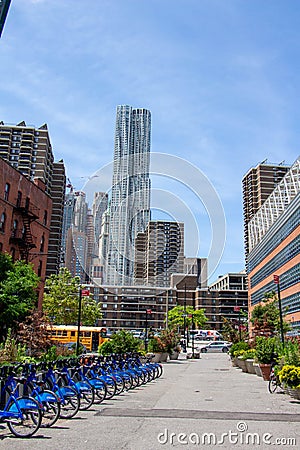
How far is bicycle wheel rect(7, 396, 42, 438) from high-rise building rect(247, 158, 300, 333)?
40284 mm

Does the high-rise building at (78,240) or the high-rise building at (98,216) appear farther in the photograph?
the high-rise building at (78,240)

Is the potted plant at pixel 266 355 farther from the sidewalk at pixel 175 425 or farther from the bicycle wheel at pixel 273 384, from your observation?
the sidewalk at pixel 175 425

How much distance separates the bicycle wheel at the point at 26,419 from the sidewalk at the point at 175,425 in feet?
0.61

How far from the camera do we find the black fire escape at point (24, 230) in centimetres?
3788

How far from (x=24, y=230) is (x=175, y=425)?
3242 centimetres

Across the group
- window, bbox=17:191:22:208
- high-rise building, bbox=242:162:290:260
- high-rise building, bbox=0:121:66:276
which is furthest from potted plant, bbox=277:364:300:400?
high-rise building, bbox=242:162:290:260

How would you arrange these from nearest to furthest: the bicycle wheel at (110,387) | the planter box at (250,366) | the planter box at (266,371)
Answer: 1. the bicycle wheel at (110,387)
2. the planter box at (266,371)
3. the planter box at (250,366)

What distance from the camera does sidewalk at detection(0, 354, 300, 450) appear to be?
7766mm

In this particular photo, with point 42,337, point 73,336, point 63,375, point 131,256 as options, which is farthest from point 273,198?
point 63,375

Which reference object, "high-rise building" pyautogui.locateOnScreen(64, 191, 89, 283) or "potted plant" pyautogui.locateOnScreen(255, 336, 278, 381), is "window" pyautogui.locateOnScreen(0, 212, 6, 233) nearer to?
"high-rise building" pyautogui.locateOnScreen(64, 191, 89, 283)

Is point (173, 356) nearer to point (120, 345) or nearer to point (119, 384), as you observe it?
point (120, 345)

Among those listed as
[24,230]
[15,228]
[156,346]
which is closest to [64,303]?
[24,230]

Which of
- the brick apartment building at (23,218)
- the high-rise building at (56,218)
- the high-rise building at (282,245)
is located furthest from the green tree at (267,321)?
the high-rise building at (56,218)

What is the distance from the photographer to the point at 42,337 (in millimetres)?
17469
